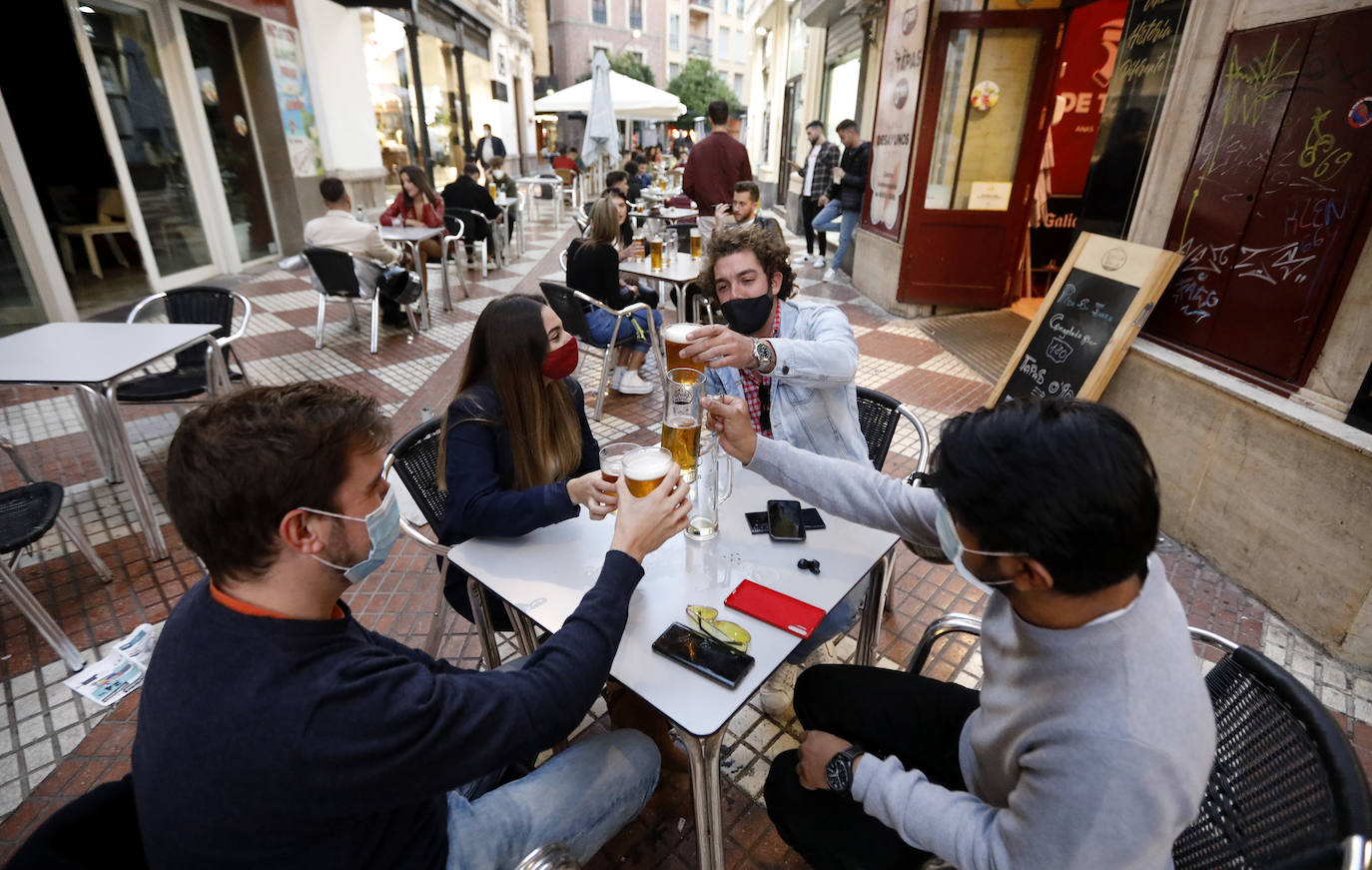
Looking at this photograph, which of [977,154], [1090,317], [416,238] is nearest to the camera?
[1090,317]

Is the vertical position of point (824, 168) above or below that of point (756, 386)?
above

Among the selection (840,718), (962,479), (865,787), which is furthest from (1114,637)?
(840,718)

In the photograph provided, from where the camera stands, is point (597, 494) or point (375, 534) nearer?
point (375, 534)

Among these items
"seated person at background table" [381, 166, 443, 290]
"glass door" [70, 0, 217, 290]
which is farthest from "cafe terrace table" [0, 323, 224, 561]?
"glass door" [70, 0, 217, 290]

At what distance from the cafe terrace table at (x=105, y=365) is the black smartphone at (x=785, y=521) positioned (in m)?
2.90

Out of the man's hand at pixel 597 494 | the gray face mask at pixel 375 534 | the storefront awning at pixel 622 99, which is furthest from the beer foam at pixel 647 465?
the storefront awning at pixel 622 99

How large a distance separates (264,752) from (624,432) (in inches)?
131

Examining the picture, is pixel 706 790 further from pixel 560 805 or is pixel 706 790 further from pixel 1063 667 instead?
pixel 1063 667

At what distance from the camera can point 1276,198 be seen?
264cm

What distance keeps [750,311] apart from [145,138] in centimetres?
827

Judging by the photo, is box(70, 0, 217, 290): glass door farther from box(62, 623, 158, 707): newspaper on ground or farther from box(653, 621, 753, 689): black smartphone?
box(653, 621, 753, 689): black smartphone

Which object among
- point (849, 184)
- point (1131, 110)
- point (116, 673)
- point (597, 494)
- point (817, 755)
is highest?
point (1131, 110)

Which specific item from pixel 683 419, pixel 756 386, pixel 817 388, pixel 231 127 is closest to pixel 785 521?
pixel 683 419

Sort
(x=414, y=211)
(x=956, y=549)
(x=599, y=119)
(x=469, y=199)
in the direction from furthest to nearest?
(x=599, y=119), (x=469, y=199), (x=414, y=211), (x=956, y=549)
